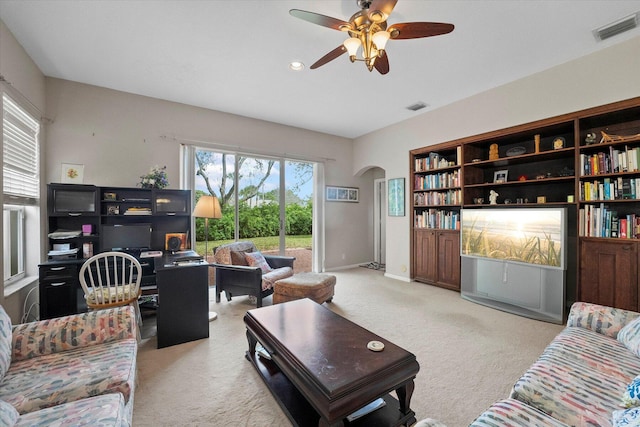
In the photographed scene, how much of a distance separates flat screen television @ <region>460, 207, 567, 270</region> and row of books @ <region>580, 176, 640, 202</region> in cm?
30

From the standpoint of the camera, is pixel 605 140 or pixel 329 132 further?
pixel 329 132

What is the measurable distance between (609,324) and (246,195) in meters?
4.57

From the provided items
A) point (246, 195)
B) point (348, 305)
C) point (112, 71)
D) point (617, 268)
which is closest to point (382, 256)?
point (348, 305)

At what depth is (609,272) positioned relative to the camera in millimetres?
2826

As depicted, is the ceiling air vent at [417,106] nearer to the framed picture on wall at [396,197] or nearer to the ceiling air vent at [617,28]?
the framed picture on wall at [396,197]

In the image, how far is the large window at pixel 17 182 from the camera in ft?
8.32

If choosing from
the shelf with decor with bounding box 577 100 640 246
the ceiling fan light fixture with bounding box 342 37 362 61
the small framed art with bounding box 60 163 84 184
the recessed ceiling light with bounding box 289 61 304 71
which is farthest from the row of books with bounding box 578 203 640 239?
the small framed art with bounding box 60 163 84 184

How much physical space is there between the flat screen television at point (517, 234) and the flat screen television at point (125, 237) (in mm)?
4463

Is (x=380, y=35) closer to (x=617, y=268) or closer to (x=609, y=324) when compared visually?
(x=609, y=324)

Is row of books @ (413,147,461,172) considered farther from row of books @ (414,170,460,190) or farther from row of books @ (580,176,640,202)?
row of books @ (580,176,640,202)

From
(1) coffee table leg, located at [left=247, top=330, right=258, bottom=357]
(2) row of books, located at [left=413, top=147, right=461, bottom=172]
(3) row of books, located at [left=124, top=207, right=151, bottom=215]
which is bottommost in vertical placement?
(1) coffee table leg, located at [left=247, top=330, right=258, bottom=357]

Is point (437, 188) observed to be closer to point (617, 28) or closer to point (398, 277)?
point (398, 277)

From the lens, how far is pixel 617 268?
9.10 feet

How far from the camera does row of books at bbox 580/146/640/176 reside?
270 cm
